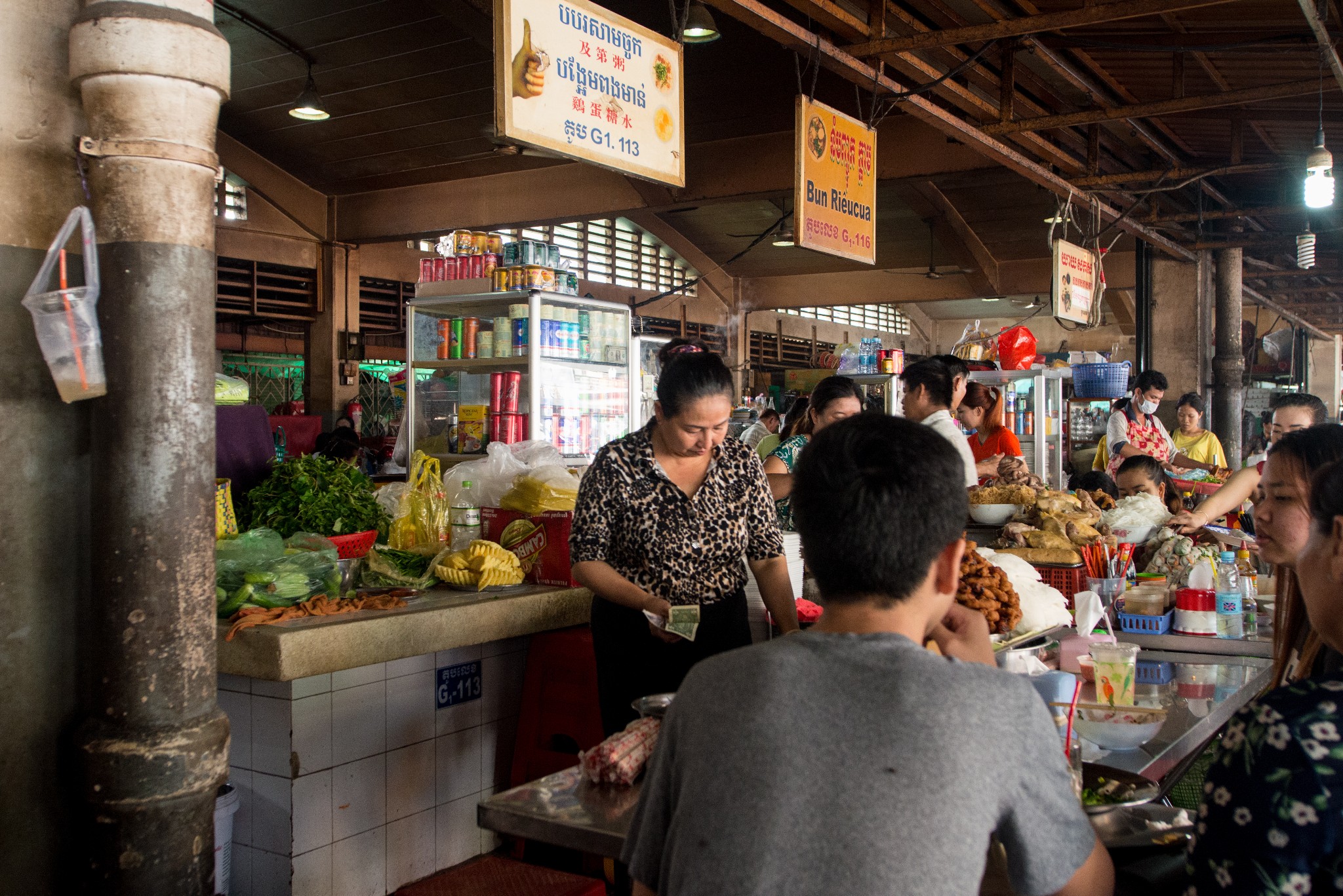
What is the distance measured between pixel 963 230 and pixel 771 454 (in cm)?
890

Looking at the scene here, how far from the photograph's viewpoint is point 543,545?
387cm

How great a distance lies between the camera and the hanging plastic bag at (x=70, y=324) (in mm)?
2092

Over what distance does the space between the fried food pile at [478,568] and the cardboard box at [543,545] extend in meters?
0.14

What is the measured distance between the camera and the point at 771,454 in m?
4.71

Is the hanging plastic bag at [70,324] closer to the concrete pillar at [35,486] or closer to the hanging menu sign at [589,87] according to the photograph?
the concrete pillar at [35,486]

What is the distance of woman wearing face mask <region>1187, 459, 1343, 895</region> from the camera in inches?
45.4

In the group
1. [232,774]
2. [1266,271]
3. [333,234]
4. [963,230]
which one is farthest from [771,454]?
[1266,271]

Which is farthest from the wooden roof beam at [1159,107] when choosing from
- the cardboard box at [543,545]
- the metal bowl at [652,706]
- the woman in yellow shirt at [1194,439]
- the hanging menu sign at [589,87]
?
the metal bowl at [652,706]

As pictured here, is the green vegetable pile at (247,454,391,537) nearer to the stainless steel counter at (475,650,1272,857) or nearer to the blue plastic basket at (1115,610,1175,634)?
the stainless steel counter at (475,650,1272,857)

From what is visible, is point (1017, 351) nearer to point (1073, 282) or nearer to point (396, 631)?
point (1073, 282)

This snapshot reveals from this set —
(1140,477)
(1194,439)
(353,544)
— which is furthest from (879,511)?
(1194,439)

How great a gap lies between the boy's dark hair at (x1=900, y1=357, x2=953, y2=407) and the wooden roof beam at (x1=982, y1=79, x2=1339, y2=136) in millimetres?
2840

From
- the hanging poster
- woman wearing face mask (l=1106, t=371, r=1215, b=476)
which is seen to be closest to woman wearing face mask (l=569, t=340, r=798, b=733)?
woman wearing face mask (l=1106, t=371, r=1215, b=476)

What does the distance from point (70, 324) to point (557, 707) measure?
7.08 ft
